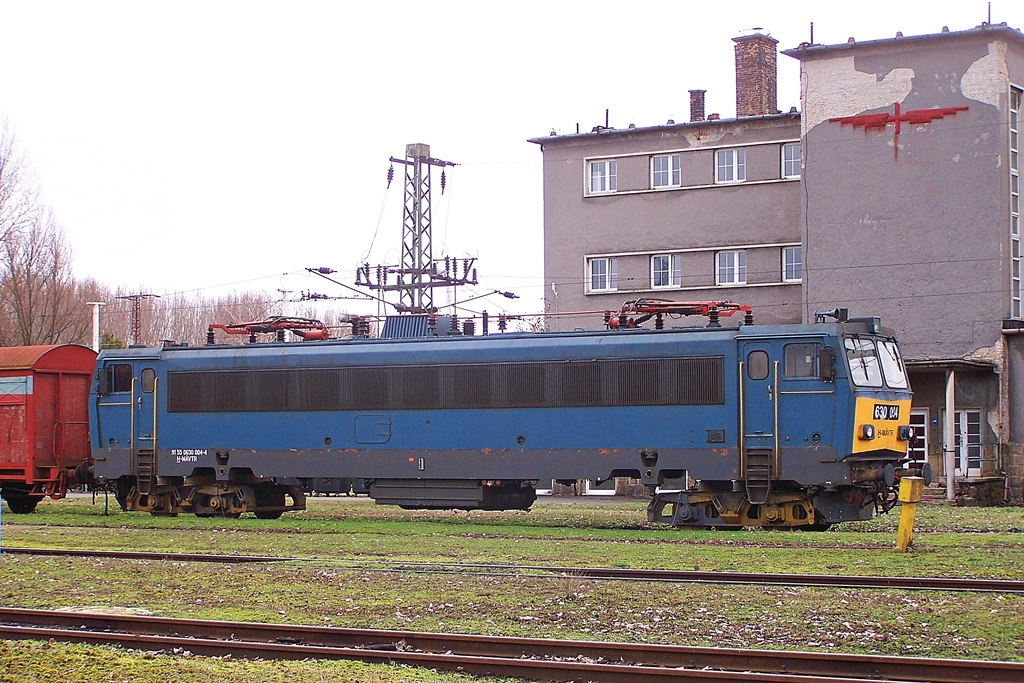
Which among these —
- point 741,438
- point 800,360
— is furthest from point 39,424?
point 800,360

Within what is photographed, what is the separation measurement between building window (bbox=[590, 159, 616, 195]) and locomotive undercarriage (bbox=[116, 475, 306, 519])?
729 inches

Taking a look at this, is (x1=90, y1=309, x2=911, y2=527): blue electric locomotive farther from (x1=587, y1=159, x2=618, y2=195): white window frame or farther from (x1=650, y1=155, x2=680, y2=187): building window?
(x1=587, y1=159, x2=618, y2=195): white window frame

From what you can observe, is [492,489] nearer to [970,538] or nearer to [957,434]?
[970,538]

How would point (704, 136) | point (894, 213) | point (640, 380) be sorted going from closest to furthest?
point (640, 380)
point (894, 213)
point (704, 136)

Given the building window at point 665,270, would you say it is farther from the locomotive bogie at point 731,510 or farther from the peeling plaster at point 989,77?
the locomotive bogie at point 731,510

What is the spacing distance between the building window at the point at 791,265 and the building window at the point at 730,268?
131 cm

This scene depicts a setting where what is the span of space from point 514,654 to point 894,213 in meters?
26.9

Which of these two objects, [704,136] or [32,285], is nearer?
[704,136]

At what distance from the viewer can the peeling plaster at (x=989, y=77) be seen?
109 ft

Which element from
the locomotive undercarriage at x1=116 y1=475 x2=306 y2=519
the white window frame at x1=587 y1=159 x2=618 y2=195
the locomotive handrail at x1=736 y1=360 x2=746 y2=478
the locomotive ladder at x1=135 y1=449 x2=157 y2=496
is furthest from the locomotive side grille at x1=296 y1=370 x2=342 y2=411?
the white window frame at x1=587 y1=159 x2=618 y2=195

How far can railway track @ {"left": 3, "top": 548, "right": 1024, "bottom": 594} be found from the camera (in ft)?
46.7

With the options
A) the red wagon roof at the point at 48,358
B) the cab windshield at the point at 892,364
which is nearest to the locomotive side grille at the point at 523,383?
the cab windshield at the point at 892,364

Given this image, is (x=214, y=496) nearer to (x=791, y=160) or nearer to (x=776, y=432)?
(x=776, y=432)

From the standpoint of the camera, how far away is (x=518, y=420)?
22984 millimetres
